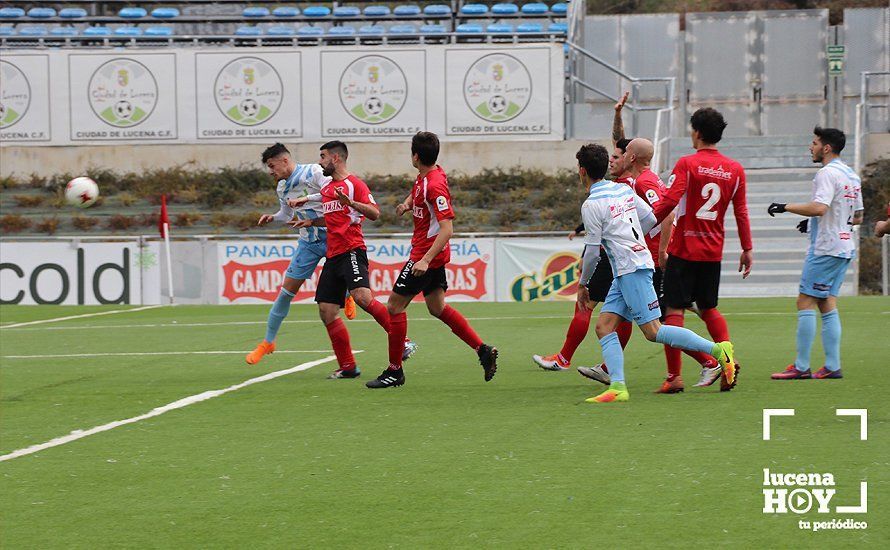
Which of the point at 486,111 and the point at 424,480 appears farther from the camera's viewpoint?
the point at 486,111

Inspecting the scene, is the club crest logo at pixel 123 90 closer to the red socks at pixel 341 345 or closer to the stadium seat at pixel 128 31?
the stadium seat at pixel 128 31

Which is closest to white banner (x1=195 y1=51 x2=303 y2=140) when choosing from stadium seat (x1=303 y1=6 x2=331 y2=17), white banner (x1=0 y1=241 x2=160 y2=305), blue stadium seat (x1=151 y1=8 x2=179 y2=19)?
stadium seat (x1=303 y1=6 x2=331 y2=17)

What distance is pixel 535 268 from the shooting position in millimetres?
23906

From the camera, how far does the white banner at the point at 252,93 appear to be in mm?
32719

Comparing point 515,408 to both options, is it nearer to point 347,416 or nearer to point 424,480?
point 347,416

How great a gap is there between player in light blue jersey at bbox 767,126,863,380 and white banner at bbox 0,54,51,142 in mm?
27319

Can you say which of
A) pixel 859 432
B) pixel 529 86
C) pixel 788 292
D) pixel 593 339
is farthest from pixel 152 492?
pixel 529 86

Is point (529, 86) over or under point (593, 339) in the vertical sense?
over

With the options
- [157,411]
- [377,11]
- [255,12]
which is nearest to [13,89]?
Answer: [255,12]

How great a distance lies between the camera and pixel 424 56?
3212cm

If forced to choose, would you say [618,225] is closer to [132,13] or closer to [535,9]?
[535,9]

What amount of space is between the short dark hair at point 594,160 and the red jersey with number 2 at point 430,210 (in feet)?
3.87

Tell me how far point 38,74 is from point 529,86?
13085 millimetres

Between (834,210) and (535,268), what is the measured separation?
13.9 m
